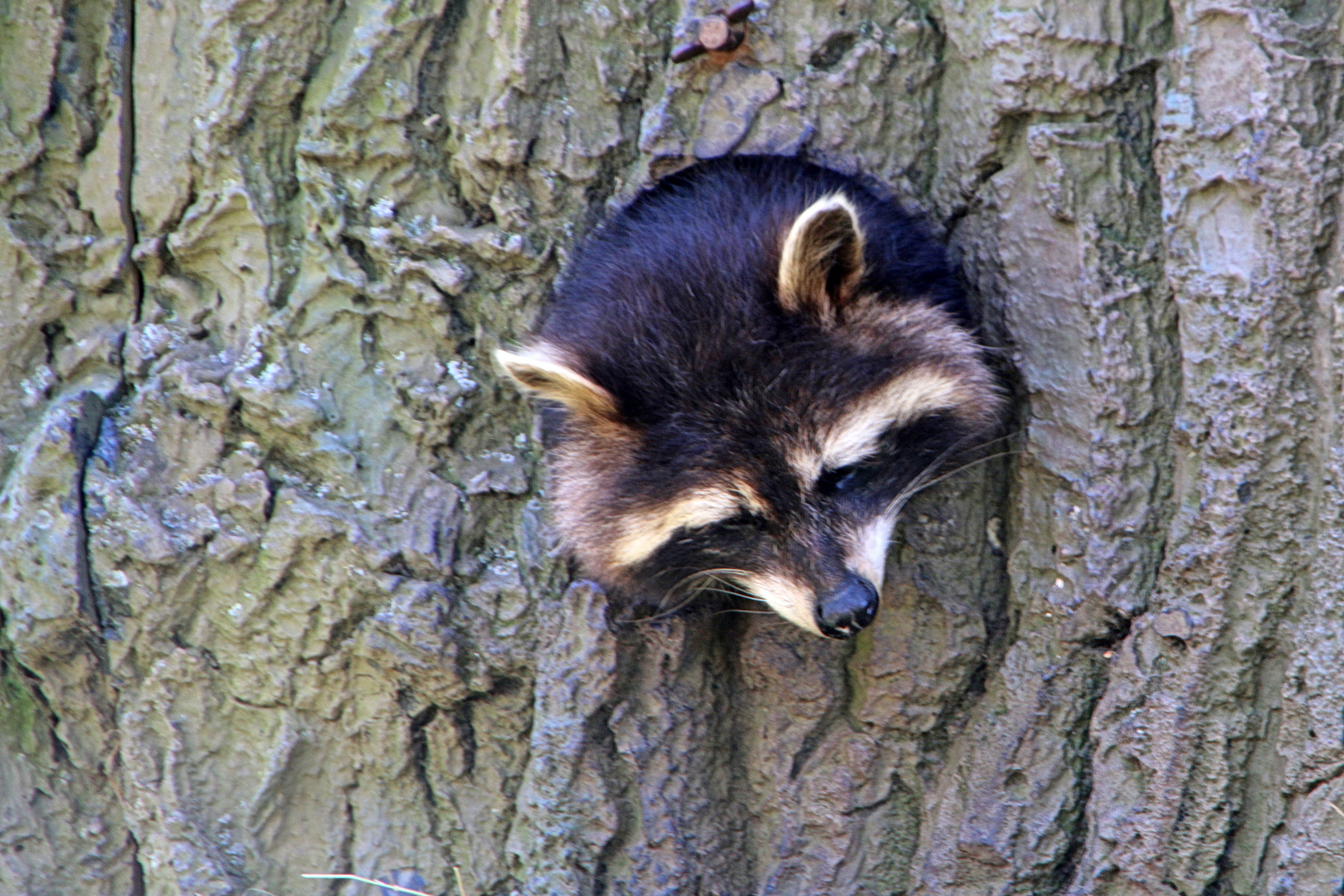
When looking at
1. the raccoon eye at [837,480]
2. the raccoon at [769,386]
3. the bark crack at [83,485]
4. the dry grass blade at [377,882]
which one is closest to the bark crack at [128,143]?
the bark crack at [83,485]

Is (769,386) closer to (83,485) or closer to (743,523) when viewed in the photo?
(743,523)

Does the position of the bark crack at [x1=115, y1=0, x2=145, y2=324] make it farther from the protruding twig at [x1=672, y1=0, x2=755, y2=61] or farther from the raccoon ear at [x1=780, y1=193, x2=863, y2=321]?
the raccoon ear at [x1=780, y1=193, x2=863, y2=321]

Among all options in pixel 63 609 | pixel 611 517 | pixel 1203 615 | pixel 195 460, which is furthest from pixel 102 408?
pixel 1203 615

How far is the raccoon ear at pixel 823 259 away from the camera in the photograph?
6.95 feet

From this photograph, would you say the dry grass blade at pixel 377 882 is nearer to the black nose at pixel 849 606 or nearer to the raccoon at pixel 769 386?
the raccoon at pixel 769 386

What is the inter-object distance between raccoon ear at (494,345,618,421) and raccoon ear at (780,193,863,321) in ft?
1.36

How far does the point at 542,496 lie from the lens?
267 cm

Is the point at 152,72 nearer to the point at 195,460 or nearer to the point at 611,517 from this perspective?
the point at 195,460

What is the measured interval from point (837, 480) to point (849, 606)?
0.85 feet

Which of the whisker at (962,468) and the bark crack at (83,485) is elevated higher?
the whisker at (962,468)

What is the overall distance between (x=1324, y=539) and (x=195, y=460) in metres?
2.38

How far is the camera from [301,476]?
8.87 ft

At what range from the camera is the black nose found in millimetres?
2221

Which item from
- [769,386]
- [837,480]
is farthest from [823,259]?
[837,480]
